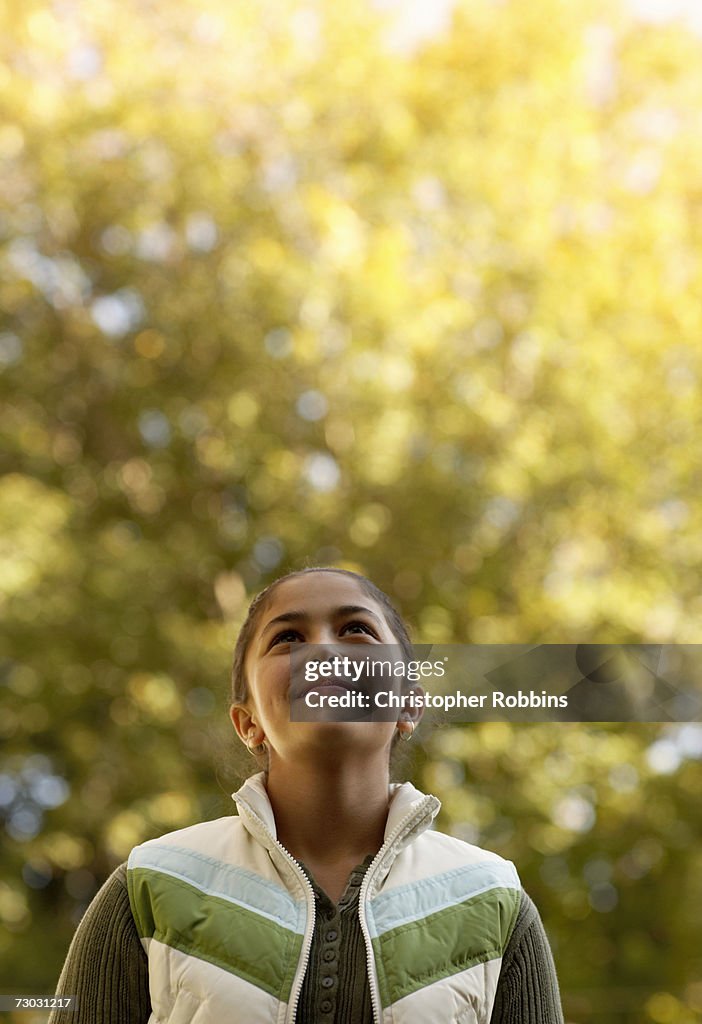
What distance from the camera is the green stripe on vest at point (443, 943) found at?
60 centimetres

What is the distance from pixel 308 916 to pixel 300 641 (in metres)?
0.17

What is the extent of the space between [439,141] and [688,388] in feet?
A: 3.75

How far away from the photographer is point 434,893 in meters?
0.64

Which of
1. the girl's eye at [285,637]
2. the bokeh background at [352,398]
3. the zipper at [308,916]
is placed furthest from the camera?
the bokeh background at [352,398]

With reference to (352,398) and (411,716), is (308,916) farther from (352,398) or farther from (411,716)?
(352,398)

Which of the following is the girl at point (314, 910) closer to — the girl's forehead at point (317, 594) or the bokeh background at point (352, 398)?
the girl's forehead at point (317, 594)

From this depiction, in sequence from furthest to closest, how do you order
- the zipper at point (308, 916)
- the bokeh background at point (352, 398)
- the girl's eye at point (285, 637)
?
the bokeh background at point (352, 398) → the girl's eye at point (285, 637) → the zipper at point (308, 916)

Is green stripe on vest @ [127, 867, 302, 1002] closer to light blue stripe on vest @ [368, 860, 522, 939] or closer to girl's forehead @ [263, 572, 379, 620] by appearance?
light blue stripe on vest @ [368, 860, 522, 939]

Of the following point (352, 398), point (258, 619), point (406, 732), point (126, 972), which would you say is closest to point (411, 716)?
point (406, 732)

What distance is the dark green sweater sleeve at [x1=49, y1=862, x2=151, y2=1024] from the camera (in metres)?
0.62

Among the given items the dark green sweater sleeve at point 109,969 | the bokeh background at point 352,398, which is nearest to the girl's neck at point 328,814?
the dark green sweater sleeve at point 109,969

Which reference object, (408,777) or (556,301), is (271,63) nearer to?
(556,301)

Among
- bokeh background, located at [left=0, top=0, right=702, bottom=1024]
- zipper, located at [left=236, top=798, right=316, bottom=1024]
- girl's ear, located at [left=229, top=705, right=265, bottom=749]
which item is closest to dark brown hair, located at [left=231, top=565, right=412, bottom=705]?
girl's ear, located at [left=229, top=705, right=265, bottom=749]

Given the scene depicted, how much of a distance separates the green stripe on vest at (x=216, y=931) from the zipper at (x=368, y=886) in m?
0.04
